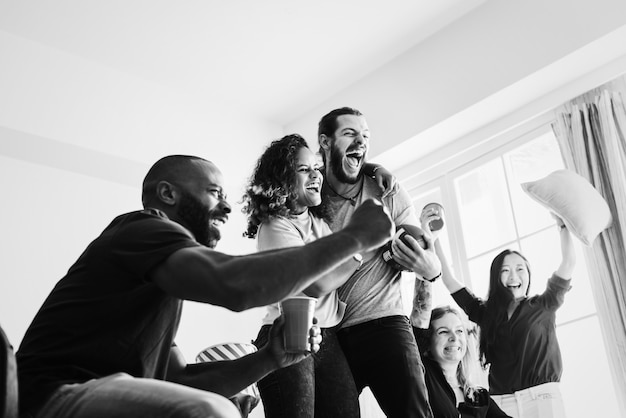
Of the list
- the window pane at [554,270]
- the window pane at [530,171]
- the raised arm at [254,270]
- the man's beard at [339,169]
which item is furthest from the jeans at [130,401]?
the window pane at [530,171]

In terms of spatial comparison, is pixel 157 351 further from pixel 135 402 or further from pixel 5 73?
pixel 5 73

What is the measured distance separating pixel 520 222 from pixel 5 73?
287cm

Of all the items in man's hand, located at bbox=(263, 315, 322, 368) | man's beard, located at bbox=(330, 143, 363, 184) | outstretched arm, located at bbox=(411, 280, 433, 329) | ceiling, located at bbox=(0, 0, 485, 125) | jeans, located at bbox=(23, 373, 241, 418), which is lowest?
jeans, located at bbox=(23, 373, 241, 418)

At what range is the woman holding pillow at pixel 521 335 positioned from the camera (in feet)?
10.9

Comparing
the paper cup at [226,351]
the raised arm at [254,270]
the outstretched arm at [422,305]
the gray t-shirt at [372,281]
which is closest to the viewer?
the raised arm at [254,270]

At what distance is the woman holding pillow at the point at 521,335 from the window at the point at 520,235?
33 cm

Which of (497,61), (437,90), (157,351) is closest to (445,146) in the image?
(437,90)

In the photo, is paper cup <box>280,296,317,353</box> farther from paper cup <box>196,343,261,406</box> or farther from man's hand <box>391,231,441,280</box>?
paper cup <box>196,343,261,406</box>

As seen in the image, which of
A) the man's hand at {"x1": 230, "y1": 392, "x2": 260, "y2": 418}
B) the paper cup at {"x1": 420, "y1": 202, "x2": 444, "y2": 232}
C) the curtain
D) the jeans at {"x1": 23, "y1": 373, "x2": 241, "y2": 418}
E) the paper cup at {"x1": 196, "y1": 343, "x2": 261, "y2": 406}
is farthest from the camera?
the paper cup at {"x1": 420, "y1": 202, "x2": 444, "y2": 232}

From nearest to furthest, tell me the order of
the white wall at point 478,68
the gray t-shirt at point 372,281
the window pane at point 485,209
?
the gray t-shirt at point 372,281 → the white wall at point 478,68 → the window pane at point 485,209

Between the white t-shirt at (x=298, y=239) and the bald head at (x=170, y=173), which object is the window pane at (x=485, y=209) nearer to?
the white t-shirt at (x=298, y=239)

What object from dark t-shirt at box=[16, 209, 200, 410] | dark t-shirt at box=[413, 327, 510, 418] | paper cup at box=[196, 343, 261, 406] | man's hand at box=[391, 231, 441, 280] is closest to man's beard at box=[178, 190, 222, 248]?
dark t-shirt at box=[16, 209, 200, 410]

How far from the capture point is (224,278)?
1.25 m

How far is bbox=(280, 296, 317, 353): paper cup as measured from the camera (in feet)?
5.36
